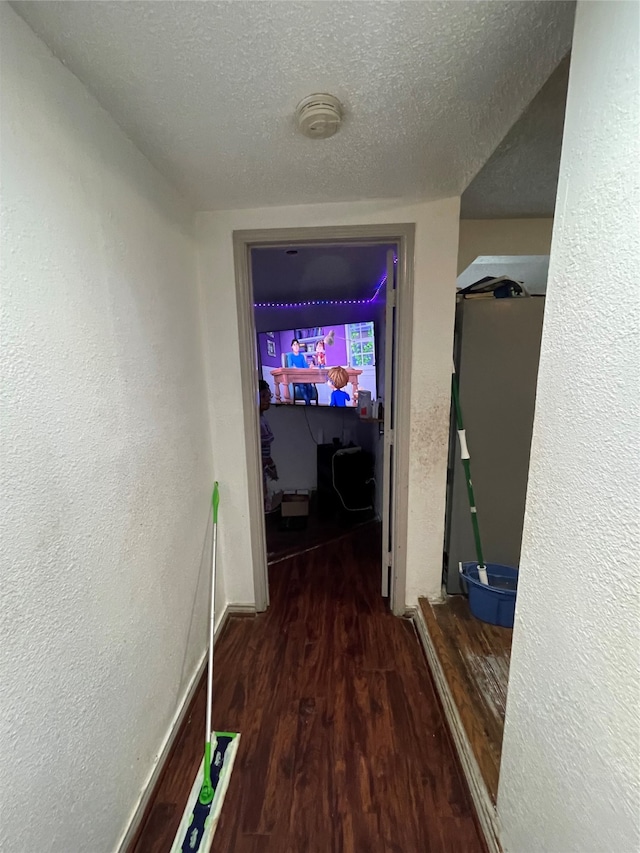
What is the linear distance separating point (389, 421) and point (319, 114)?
1.34 metres

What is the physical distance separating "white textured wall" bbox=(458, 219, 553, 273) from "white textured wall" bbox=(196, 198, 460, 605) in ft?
1.85

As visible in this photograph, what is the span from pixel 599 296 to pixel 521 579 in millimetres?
685

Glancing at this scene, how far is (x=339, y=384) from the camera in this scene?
3414 millimetres

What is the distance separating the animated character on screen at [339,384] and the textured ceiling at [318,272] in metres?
0.72

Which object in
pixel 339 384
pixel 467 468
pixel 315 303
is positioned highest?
pixel 315 303

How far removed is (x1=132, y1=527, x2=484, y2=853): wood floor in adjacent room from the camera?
3.69ft

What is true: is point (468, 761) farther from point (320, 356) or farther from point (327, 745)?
point (320, 356)

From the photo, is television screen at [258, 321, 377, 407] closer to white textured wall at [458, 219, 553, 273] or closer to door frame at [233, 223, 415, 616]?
white textured wall at [458, 219, 553, 273]

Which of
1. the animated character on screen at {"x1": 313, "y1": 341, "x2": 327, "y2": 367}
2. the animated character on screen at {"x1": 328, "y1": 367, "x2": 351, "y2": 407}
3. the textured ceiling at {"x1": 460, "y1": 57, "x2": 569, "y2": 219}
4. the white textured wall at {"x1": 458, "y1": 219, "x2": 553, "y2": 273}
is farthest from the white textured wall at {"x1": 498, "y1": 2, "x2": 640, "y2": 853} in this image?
the animated character on screen at {"x1": 313, "y1": 341, "x2": 327, "y2": 367}

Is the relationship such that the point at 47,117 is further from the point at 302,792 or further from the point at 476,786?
the point at 476,786

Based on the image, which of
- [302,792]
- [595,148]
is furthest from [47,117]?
[302,792]

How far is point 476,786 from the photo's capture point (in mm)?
1177

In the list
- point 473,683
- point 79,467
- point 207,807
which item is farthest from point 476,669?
point 79,467

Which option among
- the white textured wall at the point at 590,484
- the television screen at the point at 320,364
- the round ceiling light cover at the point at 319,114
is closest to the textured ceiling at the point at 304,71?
the round ceiling light cover at the point at 319,114
